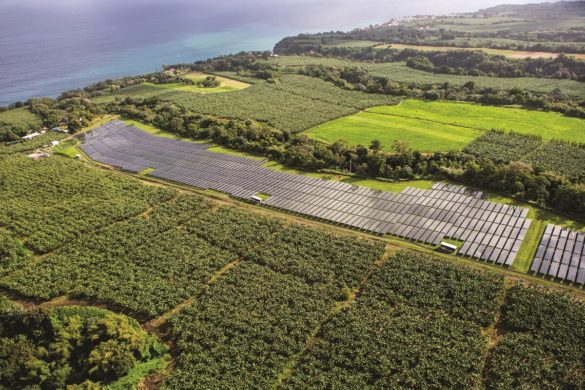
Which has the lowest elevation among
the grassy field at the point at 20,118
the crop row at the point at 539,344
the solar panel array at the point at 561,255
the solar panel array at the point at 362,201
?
the crop row at the point at 539,344

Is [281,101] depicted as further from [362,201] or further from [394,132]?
[362,201]

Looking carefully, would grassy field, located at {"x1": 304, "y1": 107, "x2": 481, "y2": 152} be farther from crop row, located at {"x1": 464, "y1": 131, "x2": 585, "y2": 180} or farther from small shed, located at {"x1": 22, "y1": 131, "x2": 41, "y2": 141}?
small shed, located at {"x1": 22, "y1": 131, "x2": 41, "y2": 141}

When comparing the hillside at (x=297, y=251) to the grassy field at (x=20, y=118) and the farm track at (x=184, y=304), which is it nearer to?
the farm track at (x=184, y=304)

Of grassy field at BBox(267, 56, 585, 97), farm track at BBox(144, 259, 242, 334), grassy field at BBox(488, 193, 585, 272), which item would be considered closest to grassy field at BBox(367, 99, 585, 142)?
grassy field at BBox(267, 56, 585, 97)

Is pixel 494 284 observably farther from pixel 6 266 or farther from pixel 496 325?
pixel 6 266

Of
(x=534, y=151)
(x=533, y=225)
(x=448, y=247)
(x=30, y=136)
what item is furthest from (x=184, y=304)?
(x=30, y=136)

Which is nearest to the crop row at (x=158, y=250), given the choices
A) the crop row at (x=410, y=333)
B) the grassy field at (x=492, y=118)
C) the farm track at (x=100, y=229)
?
the farm track at (x=100, y=229)

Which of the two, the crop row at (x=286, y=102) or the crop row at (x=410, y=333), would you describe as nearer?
the crop row at (x=410, y=333)
